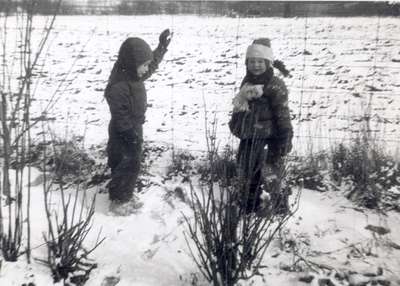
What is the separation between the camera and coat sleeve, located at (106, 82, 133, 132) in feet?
11.7

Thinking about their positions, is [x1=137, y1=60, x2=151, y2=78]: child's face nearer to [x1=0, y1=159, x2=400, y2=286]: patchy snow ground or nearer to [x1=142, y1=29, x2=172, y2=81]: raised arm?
[x1=142, y1=29, x2=172, y2=81]: raised arm

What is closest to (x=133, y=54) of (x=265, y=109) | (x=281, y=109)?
(x=265, y=109)

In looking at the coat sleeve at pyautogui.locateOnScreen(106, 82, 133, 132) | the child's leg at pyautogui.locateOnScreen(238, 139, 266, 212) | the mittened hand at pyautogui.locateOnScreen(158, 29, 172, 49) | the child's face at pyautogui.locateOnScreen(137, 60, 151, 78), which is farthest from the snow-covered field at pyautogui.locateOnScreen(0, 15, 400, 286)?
the mittened hand at pyautogui.locateOnScreen(158, 29, 172, 49)

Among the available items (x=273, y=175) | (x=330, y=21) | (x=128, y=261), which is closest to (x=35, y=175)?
(x=128, y=261)

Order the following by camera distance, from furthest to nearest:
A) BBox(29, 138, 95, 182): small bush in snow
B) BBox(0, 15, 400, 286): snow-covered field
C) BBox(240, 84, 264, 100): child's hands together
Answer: BBox(29, 138, 95, 182): small bush in snow < BBox(240, 84, 264, 100): child's hands together < BBox(0, 15, 400, 286): snow-covered field

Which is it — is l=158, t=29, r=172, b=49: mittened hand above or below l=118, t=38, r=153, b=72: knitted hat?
above

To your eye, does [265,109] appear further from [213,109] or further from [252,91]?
[213,109]

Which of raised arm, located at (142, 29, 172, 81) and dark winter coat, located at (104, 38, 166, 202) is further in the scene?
raised arm, located at (142, 29, 172, 81)

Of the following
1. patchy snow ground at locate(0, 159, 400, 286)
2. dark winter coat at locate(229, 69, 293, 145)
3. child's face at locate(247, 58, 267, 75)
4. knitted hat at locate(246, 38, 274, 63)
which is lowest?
patchy snow ground at locate(0, 159, 400, 286)

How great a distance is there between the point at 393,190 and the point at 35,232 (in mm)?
3173

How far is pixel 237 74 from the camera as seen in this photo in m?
7.44

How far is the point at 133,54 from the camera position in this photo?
11.7 ft

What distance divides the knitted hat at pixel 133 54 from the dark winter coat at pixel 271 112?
0.93 meters

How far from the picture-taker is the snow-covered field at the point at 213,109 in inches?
123
